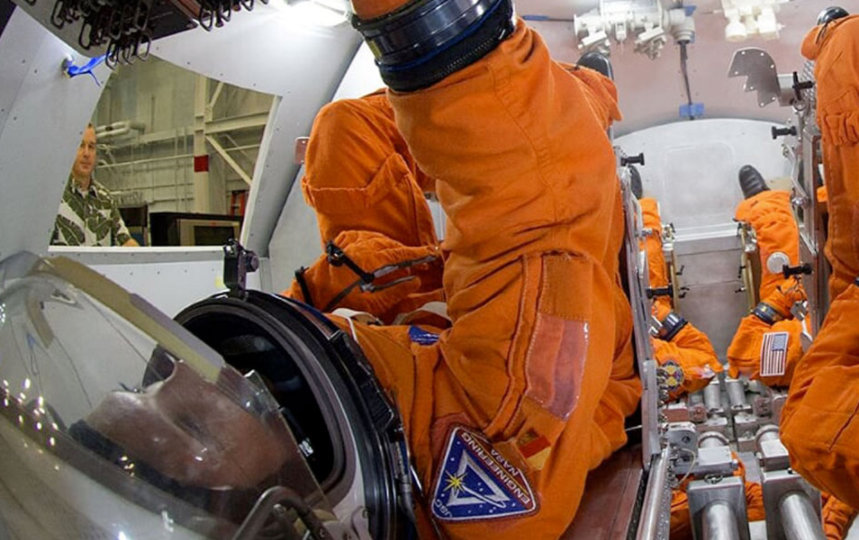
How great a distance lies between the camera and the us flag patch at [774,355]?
11.9ft

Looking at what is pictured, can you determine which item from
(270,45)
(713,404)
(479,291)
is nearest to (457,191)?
(479,291)

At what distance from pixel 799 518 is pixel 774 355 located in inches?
71.2

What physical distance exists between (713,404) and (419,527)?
3395 millimetres

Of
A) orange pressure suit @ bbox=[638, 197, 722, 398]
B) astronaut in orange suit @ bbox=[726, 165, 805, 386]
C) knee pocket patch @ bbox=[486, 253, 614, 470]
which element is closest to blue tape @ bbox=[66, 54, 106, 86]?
knee pocket patch @ bbox=[486, 253, 614, 470]

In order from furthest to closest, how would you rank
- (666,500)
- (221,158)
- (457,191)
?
(221,158)
(666,500)
(457,191)

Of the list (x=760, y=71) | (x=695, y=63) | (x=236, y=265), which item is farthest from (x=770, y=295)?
(x=236, y=265)

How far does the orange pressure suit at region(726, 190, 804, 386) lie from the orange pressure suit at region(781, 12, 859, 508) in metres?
1.68

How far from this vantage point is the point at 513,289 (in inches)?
48.1

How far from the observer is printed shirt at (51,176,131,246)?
3.11 m

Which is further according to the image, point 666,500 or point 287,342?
point 666,500

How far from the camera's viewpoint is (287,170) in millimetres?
4000

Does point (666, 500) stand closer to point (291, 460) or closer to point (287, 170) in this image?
point (291, 460)

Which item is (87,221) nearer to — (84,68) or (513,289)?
(84,68)

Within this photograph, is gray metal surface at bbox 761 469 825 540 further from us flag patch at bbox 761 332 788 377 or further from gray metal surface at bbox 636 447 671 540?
us flag patch at bbox 761 332 788 377
